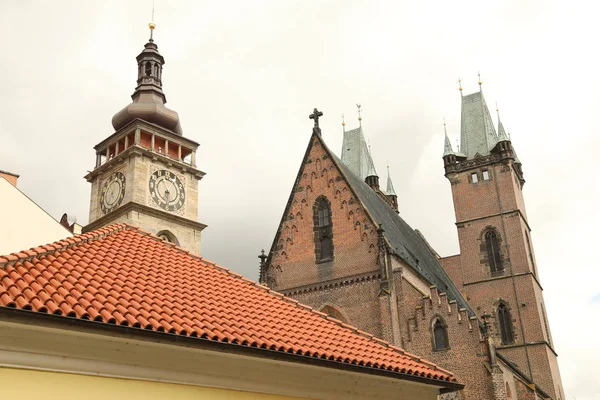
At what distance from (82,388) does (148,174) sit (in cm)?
3598

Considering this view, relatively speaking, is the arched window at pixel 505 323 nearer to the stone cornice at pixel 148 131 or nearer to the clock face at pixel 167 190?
the clock face at pixel 167 190

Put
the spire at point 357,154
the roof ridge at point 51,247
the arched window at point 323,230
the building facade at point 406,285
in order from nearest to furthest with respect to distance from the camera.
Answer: the roof ridge at point 51,247
the building facade at point 406,285
the arched window at point 323,230
the spire at point 357,154

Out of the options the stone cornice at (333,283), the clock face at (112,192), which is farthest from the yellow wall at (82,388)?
the clock face at (112,192)

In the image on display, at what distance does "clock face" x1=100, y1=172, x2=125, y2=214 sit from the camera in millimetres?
41562

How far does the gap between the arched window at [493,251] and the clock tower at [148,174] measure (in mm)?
19611

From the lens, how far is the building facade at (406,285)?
84.3 ft

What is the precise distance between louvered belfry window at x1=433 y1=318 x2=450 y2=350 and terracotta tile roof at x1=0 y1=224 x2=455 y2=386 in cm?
1508

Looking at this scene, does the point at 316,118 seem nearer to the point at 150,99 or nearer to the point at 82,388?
the point at 150,99

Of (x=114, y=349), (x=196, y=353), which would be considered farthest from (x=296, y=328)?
(x=114, y=349)

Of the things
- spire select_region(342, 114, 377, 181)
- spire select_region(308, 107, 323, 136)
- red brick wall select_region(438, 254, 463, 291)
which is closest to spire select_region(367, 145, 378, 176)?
spire select_region(342, 114, 377, 181)

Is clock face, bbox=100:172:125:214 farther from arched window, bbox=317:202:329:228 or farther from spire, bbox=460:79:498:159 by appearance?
spire, bbox=460:79:498:159

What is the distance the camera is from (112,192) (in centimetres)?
4272

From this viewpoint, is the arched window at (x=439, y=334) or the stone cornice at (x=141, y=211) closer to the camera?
the arched window at (x=439, y=334)

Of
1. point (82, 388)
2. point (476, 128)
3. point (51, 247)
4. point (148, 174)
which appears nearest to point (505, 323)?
point (476, 128)
